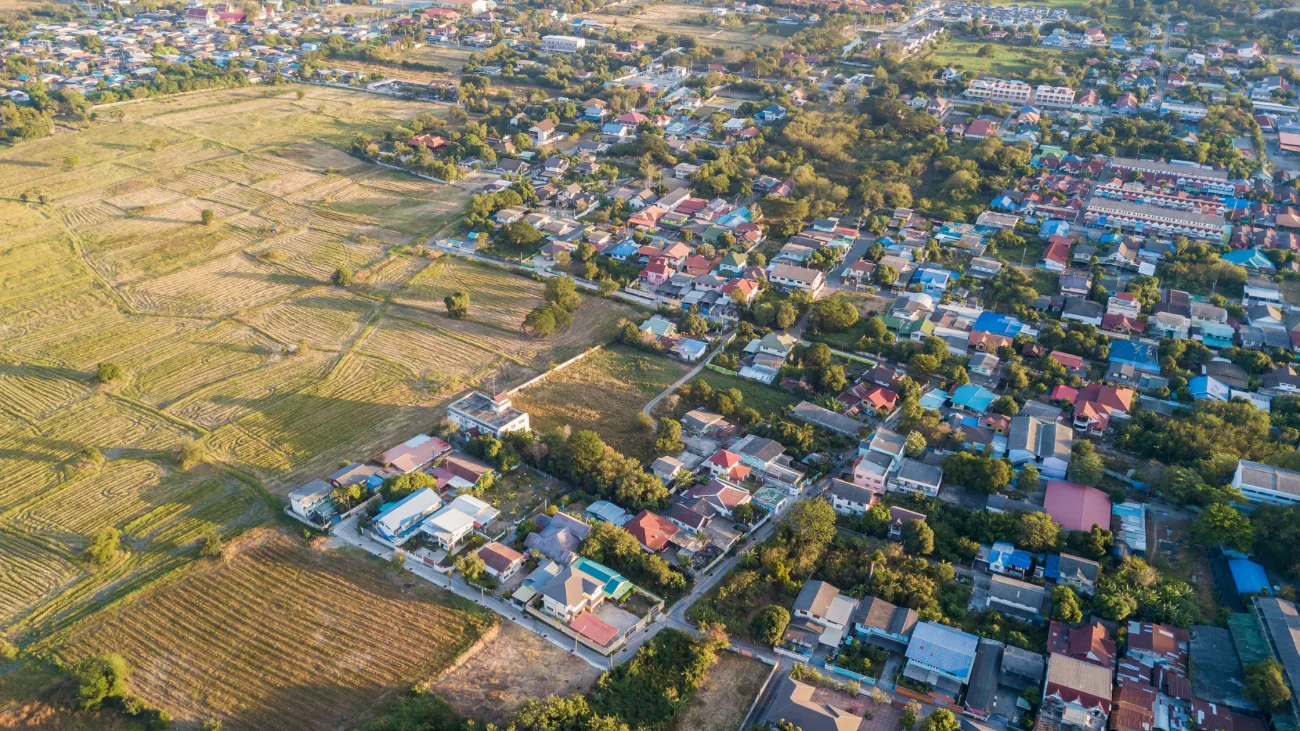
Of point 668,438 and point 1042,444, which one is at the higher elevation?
point 668,438

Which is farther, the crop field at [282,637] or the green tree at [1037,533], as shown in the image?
the green tree at [1037,533]

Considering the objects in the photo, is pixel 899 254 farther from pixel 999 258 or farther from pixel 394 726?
pixel 394 726

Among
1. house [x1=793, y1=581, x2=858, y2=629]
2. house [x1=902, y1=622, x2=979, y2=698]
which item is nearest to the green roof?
house [x1=793, y1=581, x2=858, y2=629]

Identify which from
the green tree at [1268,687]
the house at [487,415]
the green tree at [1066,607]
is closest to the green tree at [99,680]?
the house at [487,415]

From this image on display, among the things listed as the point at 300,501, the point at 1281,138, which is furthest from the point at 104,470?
the point at 1281,138

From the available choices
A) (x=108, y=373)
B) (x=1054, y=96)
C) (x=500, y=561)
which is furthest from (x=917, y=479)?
(x=1054, y=96)

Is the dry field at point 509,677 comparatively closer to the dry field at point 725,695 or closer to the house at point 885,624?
the dry field at point 725,695

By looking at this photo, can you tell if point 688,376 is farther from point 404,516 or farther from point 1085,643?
point 1085,643
